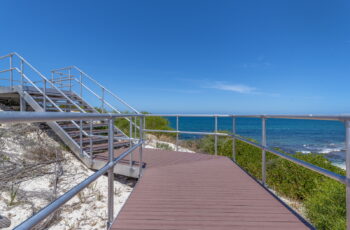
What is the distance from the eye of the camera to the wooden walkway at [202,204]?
1.78m

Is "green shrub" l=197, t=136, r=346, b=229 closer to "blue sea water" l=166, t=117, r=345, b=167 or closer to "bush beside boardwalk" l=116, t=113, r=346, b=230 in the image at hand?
"bush beside boardwalk" l=116, t=113, r=346, b=230

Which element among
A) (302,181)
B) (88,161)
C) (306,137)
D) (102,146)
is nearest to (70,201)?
(88,161)

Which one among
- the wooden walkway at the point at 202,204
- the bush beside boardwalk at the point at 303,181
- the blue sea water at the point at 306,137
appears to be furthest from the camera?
the blue sea water at the point at 306,137

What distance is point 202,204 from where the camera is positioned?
216 centimetres

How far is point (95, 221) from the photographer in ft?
10.0

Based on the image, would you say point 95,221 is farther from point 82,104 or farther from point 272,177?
point 82,104

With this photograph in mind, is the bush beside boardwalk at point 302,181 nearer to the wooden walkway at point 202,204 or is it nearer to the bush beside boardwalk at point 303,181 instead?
the bush beside boardwalk at point 303,181

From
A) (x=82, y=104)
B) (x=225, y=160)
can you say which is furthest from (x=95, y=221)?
(x=82, y=104)

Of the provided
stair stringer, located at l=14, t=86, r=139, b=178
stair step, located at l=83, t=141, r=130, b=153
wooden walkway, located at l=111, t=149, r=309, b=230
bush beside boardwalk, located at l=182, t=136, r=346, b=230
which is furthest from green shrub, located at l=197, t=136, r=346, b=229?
stair stringer, located at l=14, t=86, r=139, b=178

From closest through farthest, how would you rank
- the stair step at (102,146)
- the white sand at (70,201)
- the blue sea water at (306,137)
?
the white sand at (70,201)
the stair step at (102,146)
the blue sea water at (306,137)

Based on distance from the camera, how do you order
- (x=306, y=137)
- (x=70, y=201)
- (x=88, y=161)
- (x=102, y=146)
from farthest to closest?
1. (x=306, y=137)
2. (x=102, y=146)
3. (x=88, y=161)
4. (x=70, y=201)

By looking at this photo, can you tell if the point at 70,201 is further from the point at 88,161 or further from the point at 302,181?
the point at 302,181

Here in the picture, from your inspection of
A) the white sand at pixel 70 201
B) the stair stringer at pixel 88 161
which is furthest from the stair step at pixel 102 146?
the white sand at pixel 70 201

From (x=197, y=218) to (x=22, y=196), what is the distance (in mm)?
3121
